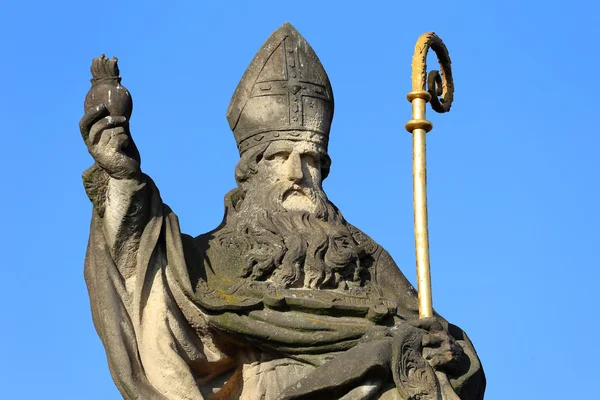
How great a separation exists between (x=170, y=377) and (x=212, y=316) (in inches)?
21.7

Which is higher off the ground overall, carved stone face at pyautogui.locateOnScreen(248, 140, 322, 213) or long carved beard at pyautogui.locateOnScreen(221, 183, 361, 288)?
carved stone face at pyautogui.locateOnScreen(248, 140, 322, 213)

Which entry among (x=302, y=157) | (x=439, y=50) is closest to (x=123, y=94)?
(x=302, y=157)

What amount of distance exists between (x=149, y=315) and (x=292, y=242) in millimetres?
1191

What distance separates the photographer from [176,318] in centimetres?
1598

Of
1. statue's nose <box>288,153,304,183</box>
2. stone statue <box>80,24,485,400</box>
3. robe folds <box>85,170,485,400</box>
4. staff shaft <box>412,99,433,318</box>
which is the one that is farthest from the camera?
statue's nose <box>288,153,304,183</box>

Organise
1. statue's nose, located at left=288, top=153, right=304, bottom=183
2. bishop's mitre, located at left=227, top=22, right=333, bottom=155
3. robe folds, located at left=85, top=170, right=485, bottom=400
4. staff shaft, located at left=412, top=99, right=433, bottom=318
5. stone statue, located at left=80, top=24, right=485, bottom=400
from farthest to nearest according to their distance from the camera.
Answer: bishop's mitre, located at left=227, top=22, right=333, bottom=155 < statue's nose, located at left=288, top=153, right=304, bottom=183 < staff shaft, located at left=412, top=99, right=433, bottom=318 < robe folds, located at left=85, top=170, right=485, bottom=400 < stone statue, located at left=80, top=24, right=485, bottom=400

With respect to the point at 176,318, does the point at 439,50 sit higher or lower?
higher

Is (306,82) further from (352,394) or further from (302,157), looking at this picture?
(352,394)

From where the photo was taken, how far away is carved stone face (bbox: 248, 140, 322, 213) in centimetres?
1670

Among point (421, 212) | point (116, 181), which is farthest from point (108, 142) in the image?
point (421, 212)

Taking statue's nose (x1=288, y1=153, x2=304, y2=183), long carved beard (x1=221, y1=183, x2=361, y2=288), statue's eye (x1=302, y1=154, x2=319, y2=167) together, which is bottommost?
long carved beard (x1=221, y1=183, x2=361, y2=288)

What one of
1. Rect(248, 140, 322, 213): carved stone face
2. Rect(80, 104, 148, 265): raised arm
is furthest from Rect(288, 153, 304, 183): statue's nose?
Rect(80, 104, 148, 265): raised arm

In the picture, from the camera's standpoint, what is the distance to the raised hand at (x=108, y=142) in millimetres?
15766

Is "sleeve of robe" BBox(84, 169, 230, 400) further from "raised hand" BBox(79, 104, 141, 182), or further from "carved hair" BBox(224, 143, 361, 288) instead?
"carved hair" BBox(224, 143, 361, 288)
